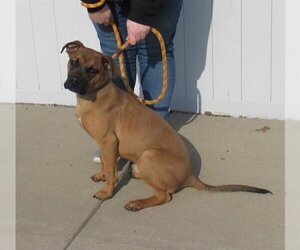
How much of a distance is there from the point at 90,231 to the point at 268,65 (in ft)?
7.72

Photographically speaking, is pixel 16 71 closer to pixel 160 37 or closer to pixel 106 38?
pixel 106 38

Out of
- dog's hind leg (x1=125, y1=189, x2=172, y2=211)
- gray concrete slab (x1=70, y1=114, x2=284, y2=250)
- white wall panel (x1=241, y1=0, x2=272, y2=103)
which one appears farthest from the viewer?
white wall panel (x1=241, y1=0, x2=272, y2=103)

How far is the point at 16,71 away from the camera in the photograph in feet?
18.9

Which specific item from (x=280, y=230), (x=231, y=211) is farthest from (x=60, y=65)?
(x=280, y=230)

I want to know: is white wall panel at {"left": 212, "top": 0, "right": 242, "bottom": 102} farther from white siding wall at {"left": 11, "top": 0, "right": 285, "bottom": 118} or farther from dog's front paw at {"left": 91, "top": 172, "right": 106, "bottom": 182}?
dog's front paw at {"left": 91, "top": 172, "right": 106, "bottom": 182}

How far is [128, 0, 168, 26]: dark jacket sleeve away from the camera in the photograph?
145 inches

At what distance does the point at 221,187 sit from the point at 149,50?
1238 mm

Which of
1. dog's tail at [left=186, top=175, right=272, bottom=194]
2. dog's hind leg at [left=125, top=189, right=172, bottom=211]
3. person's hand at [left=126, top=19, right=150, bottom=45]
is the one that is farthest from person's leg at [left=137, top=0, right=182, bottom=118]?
dog's hind leg at [left=125, top=189, right=172, bottom=211]

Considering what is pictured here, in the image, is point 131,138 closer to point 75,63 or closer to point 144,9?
point 75,63

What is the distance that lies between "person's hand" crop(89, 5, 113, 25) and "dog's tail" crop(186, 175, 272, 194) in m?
1.29

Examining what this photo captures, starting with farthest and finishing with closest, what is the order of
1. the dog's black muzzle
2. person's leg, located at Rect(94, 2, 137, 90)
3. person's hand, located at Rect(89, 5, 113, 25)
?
person's leg, located at Rect(94, 2, 137, 90)
person's hand, located at Rect(89, 5, 113, 25)
the dog's black muzzle

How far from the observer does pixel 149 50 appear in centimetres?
436

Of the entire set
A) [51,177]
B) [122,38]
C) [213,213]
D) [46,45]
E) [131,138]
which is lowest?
[213,213]

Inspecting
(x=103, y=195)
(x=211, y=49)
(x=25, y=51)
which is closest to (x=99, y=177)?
(x=103, y=195)
